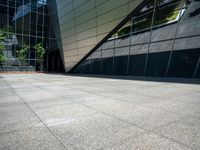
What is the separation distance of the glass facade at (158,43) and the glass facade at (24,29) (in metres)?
23.7

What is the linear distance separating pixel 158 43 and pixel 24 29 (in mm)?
32361

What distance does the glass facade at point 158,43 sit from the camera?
523 inches

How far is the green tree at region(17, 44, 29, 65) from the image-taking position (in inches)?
1476

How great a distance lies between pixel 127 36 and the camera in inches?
763

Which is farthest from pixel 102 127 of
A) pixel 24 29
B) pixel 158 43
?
pixel 24 29

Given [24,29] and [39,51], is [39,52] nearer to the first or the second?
[39,51]

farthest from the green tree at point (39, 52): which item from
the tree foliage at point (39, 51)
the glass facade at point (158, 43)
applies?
the glass facade at point (158, 43)

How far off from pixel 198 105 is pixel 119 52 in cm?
1461

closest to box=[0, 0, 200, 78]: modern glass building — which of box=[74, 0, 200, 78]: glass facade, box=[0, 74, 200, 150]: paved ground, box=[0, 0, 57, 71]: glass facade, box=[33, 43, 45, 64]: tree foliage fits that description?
box=[74, 0, 200, 78]: glass facade

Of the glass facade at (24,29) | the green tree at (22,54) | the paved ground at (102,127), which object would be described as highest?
the glass facade at (24,29)

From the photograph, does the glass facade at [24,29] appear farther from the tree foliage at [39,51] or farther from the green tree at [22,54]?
the tree foliage at [39,51]

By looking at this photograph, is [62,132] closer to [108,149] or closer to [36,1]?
[108,149]

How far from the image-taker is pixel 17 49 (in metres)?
38.2

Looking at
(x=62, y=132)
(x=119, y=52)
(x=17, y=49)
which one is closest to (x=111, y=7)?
(x=119, y=52)
